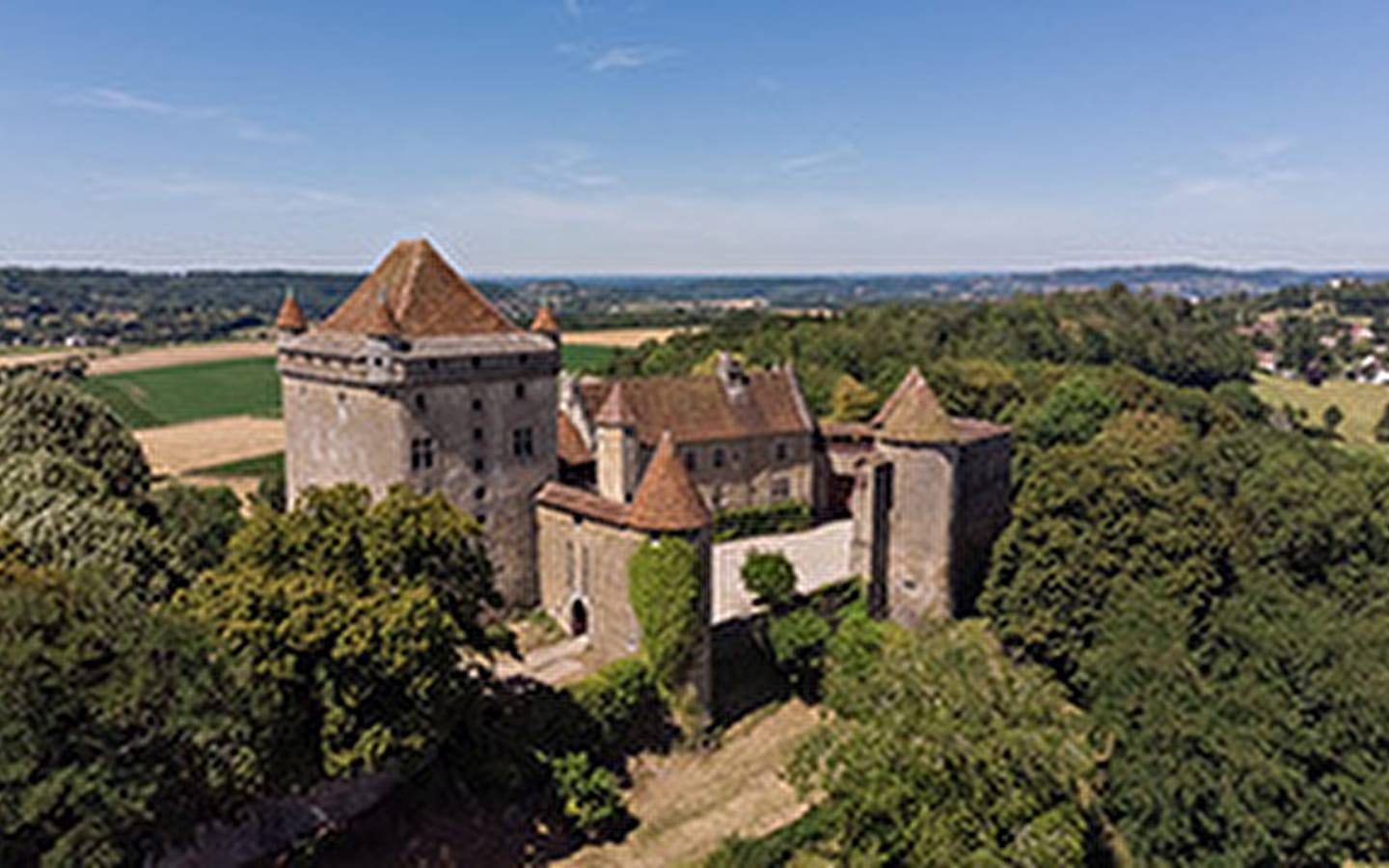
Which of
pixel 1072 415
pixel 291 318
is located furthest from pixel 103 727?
pixel 1072 415

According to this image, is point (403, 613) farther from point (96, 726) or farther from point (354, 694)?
Answer: point (96, 726)

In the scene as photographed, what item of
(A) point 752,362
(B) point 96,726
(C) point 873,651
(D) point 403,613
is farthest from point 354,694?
(A) point 752,362

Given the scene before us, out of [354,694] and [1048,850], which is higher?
[354,694]

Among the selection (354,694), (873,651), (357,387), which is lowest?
(873,651)

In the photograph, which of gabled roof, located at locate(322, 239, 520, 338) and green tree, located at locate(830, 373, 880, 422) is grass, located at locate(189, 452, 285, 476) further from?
green tree, located at locate(830, 373, 880, 422)

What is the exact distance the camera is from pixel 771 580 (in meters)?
38.6

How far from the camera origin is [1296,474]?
4869cm

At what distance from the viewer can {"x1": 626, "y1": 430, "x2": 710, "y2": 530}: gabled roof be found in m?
32.5

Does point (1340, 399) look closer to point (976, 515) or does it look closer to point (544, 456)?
point (976, 515)

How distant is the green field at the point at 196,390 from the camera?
352ft

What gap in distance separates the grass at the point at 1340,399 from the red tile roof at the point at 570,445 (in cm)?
8730

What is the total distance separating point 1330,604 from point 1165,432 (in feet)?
72.8

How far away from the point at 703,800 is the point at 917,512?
55.2 ft

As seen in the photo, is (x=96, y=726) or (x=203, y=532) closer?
(x=96, y=726)
